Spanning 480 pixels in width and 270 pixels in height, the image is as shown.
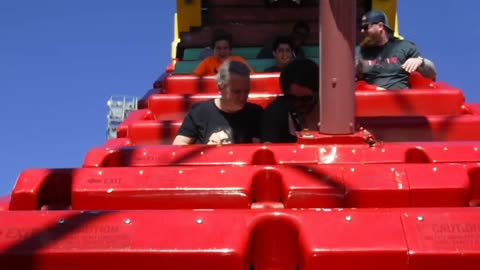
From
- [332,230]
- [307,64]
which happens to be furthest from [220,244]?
[307,64]

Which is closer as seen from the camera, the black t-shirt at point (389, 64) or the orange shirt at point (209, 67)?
the black t-shirt at point (389, 64)

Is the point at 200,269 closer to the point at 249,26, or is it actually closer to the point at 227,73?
the point at 227,73

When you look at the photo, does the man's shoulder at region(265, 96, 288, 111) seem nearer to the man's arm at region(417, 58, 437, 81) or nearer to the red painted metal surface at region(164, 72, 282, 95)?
the red painted metal surface at region(164, 72, 282, 95)

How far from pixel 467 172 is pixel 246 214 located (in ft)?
3.08

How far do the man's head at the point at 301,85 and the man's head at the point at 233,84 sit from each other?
208 millimetres

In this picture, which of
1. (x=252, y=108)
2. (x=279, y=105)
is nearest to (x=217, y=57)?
(x=252, y=108)

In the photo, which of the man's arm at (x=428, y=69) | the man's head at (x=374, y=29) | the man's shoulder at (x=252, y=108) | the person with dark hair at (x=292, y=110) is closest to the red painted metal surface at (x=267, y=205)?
the person with dark hair at (x=292, y=110)

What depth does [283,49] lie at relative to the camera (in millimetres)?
5031

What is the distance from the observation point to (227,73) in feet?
10.7

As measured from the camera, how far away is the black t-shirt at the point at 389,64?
4609mm

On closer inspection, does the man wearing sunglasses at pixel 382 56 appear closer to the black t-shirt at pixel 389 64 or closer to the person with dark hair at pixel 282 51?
the black t-shirt at pixel 389 64

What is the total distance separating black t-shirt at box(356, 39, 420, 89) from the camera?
4.61m

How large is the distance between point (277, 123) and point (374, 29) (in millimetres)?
1777

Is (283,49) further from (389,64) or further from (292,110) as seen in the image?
(292,110)
